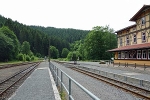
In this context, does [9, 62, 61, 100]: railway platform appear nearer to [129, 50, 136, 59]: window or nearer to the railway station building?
the railway station building

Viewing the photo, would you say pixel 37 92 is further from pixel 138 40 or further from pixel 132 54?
pixel 138 40

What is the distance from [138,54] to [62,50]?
126 metres

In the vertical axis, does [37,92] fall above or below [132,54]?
below

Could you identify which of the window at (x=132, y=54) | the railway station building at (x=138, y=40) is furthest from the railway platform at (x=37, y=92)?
the window at (x=132, y=54)

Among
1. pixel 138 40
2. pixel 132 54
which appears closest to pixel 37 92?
pixel 132 54

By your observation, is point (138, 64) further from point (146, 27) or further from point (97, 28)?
point (97, 28)

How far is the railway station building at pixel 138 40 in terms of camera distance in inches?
1230

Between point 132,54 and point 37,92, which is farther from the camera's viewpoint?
point 132,54

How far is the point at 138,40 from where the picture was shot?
35.1m

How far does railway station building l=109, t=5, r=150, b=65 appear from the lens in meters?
31.2

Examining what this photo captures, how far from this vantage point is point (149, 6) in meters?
31.2

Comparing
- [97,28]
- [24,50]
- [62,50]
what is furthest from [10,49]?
[62,50]

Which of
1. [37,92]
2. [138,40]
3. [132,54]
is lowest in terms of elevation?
[37,92]

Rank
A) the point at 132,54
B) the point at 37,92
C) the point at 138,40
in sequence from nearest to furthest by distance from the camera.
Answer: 1. the point at 37,92
2. the point at 138,40
3. the point at 132,54
